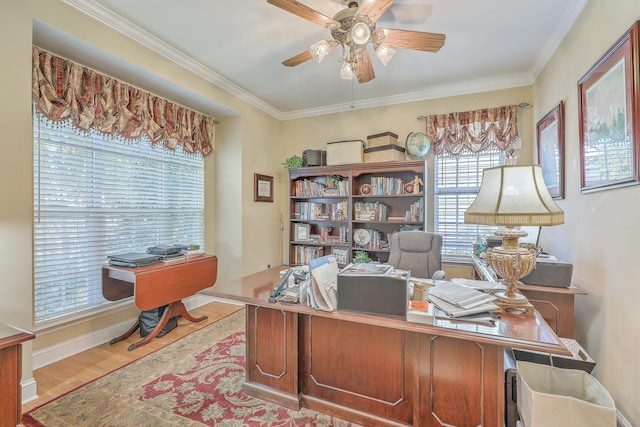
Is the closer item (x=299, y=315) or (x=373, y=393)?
(x=373, y=393)

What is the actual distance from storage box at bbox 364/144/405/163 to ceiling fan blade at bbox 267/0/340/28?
183 centimetres

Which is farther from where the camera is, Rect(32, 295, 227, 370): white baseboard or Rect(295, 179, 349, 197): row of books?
Rect(295, 179, 349, 197): row of books

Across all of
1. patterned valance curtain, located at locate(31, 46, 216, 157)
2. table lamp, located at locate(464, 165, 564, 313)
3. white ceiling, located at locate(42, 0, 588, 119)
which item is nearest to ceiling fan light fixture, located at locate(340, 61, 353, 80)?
white ceiling, located at locate(42, 0, 588, 119)

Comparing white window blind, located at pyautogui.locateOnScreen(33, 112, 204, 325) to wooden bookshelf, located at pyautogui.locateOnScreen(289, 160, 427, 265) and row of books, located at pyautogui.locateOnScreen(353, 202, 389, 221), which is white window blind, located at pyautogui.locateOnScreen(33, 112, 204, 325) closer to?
wooden bookshelf, located at pyautogui.locateOnScreen(289, 160, 427, 265)

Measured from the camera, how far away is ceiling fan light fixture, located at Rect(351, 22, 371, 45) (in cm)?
170

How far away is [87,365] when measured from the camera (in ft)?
7.32

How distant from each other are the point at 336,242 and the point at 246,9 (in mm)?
2593

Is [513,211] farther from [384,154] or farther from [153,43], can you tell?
[153,43]

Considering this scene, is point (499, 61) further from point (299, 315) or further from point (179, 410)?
point (179, 410)

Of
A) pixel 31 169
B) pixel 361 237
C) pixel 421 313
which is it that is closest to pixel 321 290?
pixel 421 313

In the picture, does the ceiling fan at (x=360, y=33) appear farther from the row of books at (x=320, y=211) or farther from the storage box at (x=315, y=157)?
the row of books at (x=320, y=211)

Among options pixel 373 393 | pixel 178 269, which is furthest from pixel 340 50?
pixel 373 393

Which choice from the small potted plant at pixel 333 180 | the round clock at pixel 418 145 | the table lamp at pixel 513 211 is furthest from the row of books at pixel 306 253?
the table lamp at pixel 513 211

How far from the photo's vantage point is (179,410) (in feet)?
5.74
